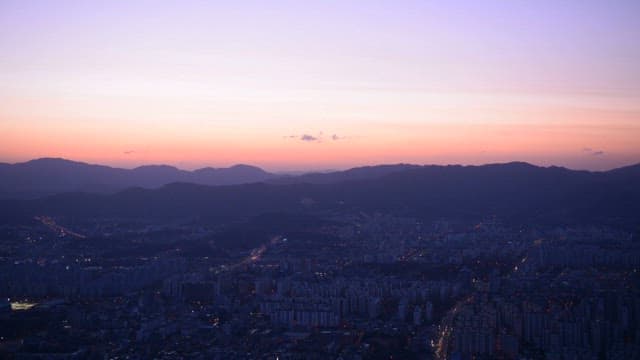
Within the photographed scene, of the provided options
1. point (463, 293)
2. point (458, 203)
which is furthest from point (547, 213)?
point (463, 293)

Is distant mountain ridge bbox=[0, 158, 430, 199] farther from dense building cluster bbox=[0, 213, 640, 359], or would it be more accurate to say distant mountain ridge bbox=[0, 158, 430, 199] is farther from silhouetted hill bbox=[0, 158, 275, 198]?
dense building cluster bbox=[0, 213, 640, 359]

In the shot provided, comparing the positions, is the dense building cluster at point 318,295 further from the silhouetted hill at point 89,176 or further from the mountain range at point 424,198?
the silhouetted hill at point 89,176

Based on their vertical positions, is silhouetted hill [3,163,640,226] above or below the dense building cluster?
above

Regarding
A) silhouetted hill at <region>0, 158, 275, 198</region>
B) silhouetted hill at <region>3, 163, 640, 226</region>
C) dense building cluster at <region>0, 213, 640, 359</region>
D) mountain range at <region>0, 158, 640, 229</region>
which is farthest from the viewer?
silhouetted hill at <region>0, 158, 275, 198</region>

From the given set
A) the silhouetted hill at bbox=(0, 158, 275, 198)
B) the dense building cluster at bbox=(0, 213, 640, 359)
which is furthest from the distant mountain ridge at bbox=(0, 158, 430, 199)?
the dense building cluster at bbox=(0, 213, 640, 359)

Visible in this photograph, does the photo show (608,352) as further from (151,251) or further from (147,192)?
(147,192)

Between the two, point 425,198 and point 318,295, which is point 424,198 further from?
point 318,295
